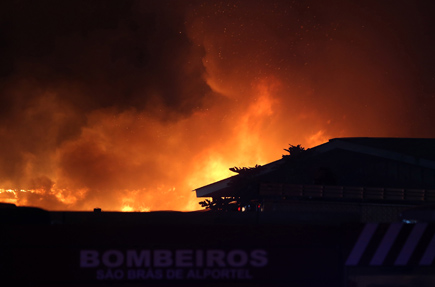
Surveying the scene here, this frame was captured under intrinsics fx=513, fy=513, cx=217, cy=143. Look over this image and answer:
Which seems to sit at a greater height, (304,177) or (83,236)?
(304,177)

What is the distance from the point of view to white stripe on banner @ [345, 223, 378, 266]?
7016mm

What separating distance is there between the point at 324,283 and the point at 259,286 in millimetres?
887

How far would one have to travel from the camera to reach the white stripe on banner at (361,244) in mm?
7016

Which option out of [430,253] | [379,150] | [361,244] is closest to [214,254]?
[361,244]

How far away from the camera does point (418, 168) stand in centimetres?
2291

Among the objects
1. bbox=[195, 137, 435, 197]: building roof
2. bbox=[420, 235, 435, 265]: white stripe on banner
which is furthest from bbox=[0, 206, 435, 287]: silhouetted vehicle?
bbox=[195, 137, 435, 197]: building roof

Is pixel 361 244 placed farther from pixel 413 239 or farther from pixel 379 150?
pixel 379 150

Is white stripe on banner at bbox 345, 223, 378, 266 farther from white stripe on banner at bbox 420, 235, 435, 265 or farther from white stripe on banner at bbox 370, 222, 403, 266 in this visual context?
white stripe on banner at bbox 420, 235, 435, 265

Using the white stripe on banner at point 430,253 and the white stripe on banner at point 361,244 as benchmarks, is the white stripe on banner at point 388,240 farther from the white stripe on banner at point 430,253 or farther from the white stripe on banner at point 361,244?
the white stripe on banner at point 430,253

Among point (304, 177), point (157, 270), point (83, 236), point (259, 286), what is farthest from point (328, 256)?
point (304, 177)

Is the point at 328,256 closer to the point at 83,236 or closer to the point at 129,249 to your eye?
the point at 129,249

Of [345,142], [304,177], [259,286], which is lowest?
[259,286]

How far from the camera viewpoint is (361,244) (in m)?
7.04

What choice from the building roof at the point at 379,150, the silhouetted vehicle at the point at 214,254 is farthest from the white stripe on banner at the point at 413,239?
the building roof at the point at 379,150
